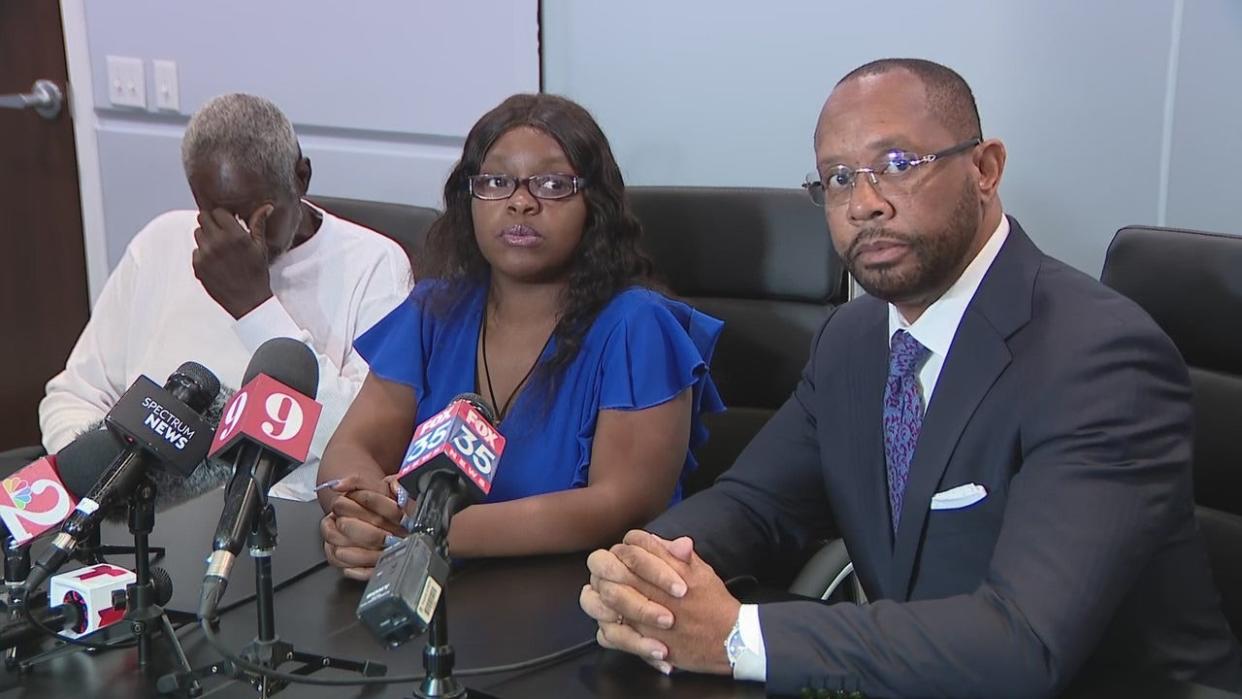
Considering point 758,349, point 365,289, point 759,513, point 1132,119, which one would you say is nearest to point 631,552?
point 759,513

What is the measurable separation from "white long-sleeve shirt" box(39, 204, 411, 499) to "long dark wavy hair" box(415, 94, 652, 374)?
405mm

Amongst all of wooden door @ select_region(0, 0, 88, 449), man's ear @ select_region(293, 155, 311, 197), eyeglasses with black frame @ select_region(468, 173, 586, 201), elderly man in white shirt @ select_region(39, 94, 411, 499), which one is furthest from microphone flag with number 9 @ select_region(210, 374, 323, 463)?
wooden door @ select_region(0, 0, 88, 449)

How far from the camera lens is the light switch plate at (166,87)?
136 inches

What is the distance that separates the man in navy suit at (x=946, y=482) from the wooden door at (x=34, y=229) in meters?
2.91

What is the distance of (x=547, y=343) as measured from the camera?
1.92 metres

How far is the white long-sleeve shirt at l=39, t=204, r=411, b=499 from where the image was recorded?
2328mm

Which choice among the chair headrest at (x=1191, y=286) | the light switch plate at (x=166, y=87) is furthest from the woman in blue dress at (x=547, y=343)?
the light switch plate at (x=166, y=87)

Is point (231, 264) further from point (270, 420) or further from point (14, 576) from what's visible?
point (270, 420)

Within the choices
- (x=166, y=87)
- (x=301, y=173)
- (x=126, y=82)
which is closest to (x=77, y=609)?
(x=301, y=173)

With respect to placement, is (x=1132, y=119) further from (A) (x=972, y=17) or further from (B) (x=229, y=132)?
(B) (x=229, y=132)

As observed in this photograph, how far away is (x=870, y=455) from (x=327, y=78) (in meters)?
2.23

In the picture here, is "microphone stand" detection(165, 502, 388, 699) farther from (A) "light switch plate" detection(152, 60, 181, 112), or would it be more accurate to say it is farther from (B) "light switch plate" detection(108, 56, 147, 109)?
(B) "light switch plate" detection(108, 56, 147, 109)

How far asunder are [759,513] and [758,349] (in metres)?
0.61

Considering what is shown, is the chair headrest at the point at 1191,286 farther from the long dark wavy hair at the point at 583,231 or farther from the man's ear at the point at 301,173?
the man's ear at the point at 301,173
